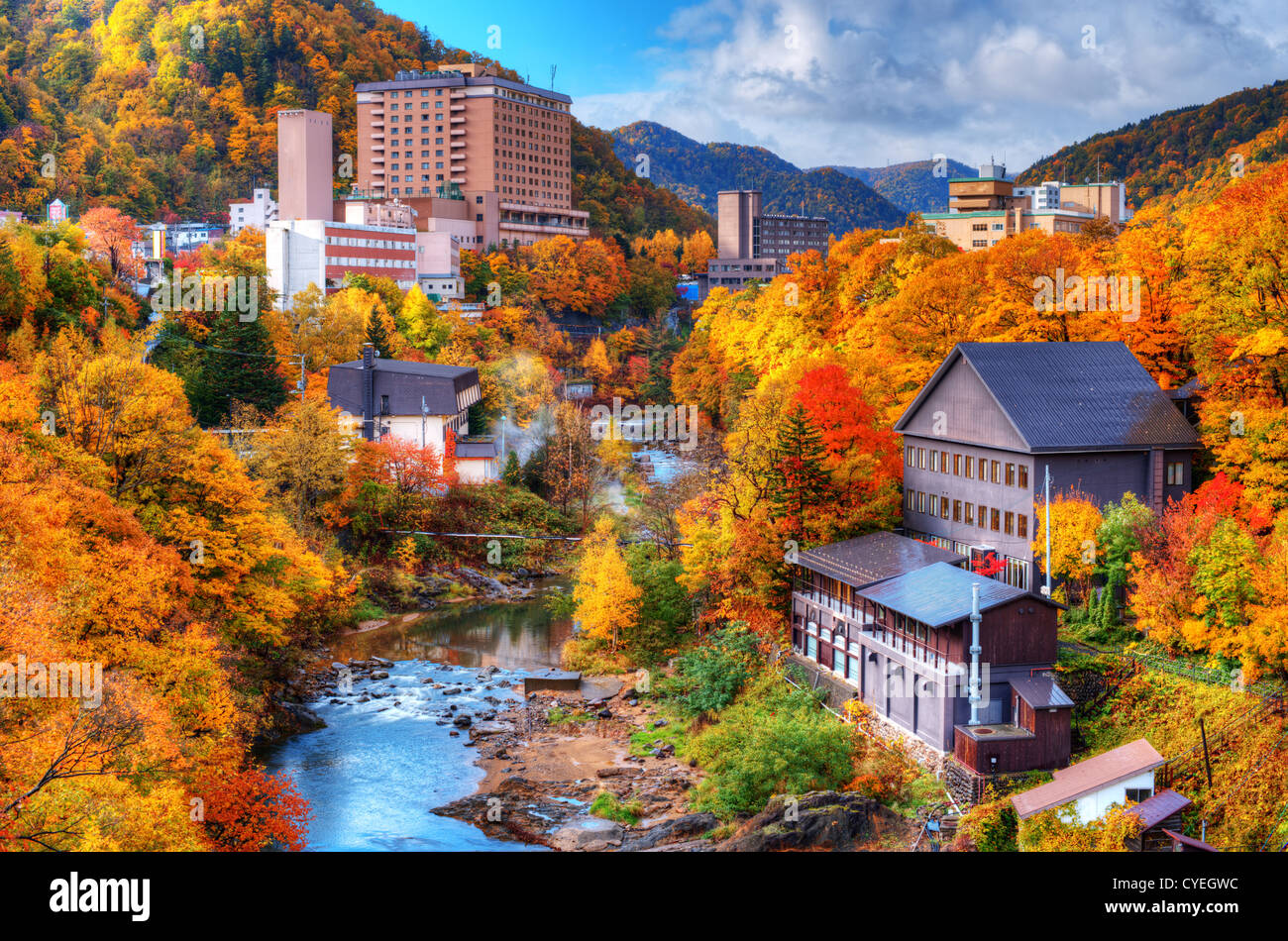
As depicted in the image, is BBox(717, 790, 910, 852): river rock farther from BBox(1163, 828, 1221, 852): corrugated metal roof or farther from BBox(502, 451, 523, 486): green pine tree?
BBox(502, 451, 523, 486): green pine tree

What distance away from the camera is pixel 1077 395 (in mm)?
29984

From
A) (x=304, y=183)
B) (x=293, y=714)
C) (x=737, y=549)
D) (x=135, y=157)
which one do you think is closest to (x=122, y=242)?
(x=304, y=183)

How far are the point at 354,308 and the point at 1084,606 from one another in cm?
4604

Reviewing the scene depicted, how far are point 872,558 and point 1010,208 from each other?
75515 millimetres

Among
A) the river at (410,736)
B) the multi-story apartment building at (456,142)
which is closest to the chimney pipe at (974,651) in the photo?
the river at (410,736)

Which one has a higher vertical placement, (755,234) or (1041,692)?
(755,234)

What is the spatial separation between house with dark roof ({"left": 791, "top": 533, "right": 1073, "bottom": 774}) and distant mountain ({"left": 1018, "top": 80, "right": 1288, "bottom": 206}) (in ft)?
118

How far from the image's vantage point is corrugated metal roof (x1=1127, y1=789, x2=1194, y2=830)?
18.1m

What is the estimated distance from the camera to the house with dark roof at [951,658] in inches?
853

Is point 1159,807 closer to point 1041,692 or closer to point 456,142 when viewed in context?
point 1041,692

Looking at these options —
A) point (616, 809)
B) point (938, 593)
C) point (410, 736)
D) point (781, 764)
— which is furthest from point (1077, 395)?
point (410, 736)

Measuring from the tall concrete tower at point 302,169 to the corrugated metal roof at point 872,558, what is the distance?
58.7 m

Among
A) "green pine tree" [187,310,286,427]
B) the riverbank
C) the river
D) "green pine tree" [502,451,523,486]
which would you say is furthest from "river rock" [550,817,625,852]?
"green pine tree" [502,451,523,486]

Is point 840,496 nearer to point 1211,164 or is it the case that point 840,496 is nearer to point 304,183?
point 1211,164
